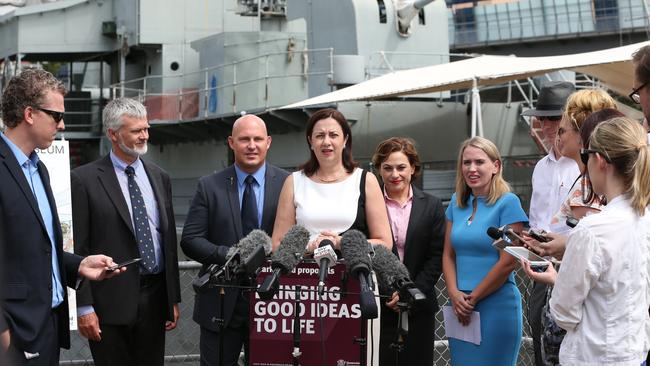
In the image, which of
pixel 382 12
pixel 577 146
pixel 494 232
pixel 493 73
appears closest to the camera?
pixel 494 232

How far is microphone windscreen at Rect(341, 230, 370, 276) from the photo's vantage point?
4504 mm

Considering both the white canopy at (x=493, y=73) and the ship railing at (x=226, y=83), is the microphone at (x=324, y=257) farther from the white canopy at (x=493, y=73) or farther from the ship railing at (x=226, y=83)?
the ship railing at (x=226, y=83)

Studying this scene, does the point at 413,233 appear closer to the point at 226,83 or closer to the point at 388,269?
the point at 388,269

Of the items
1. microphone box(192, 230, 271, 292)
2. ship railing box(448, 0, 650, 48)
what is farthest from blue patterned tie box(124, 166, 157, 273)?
ship railing box(448, 0, 650, 48)

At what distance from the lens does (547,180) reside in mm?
5637

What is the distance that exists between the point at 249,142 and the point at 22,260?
1757 mm

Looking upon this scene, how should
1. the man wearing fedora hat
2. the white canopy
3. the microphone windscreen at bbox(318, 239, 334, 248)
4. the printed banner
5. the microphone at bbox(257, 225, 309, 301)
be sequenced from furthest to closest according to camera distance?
the white canopy, the printed banner, the man wearing fedora hat, the microphone windscreen at bbox(318, 239, 334, 248), the microphone at bbox(257, 225, 309, 301)

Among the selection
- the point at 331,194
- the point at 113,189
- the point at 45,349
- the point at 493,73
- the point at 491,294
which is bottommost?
the point at 45,349

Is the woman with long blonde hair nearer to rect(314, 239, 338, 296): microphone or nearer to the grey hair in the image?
rect(314, 239, 338, 296): microphone

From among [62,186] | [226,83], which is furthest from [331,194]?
[226,83]

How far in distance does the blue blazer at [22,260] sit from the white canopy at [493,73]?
37.6 ft

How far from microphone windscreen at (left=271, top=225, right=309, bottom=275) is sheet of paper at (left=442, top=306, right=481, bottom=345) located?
4.21 feet

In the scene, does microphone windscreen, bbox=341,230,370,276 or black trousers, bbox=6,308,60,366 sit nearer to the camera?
black trousers, bbox=6,308,60,366

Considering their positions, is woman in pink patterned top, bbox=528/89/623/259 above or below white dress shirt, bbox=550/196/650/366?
above
